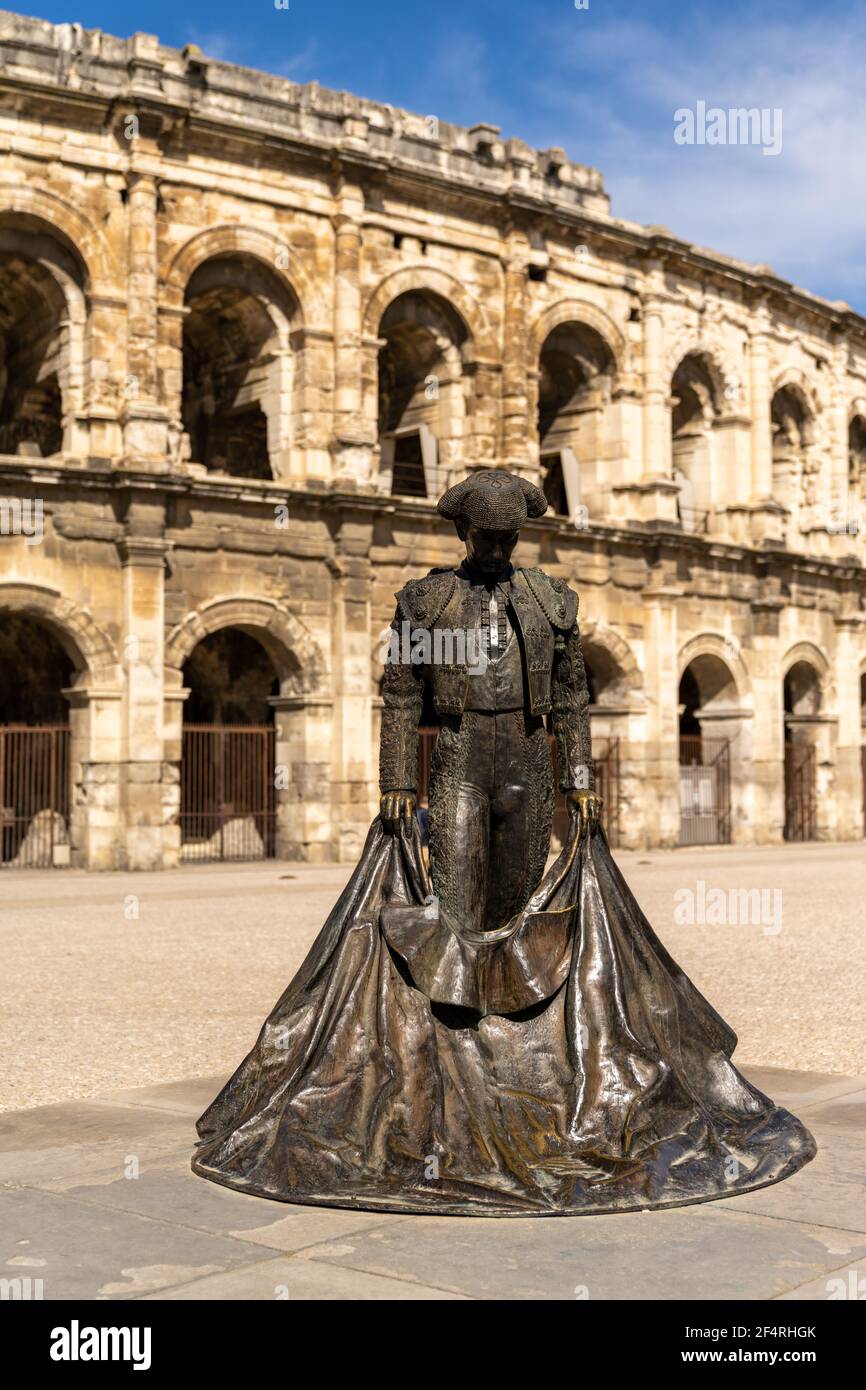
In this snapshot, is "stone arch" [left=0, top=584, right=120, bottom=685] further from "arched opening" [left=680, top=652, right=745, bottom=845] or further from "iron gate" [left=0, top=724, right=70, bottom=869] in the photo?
"arched opening" [left=680, top=652, right=745, bottom=845]

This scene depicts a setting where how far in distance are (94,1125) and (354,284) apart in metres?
17.6

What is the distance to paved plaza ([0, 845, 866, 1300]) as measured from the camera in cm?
377

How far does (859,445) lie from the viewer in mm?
33188

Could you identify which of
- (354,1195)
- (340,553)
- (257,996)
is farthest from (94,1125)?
(340,553)

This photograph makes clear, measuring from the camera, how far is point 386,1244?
13.3ft

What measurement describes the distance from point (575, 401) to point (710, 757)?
6465 millimetres

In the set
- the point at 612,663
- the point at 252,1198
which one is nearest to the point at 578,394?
the point at 612,663

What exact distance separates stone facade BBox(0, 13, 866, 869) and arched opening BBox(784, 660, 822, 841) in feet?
3.67

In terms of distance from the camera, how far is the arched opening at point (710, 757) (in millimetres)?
26375

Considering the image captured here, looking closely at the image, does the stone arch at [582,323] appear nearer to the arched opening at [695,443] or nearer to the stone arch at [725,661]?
the arched opening at [695,443]

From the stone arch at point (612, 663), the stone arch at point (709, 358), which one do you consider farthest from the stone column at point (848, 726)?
the stone arch at point (612, 663)

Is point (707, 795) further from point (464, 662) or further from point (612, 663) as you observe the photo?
point (464, 662)

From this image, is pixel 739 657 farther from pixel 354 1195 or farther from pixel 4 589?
pixel 354 1195

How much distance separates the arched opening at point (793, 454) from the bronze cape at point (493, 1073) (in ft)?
83.3
